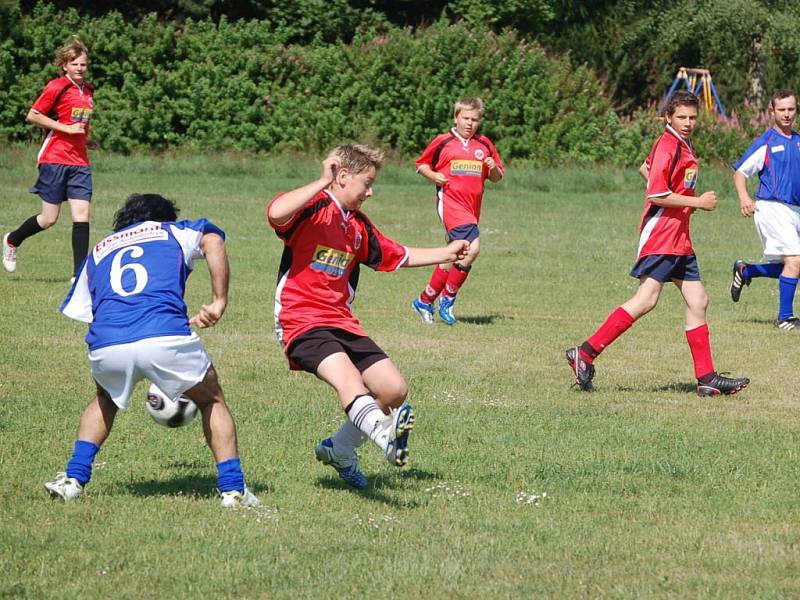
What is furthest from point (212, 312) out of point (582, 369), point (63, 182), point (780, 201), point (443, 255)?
point (63, 182)

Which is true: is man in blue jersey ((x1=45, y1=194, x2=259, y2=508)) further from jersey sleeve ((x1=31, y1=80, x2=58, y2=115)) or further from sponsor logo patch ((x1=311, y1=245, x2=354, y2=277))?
jersey sleeve ((x1=31, y1=80, x2=58, y2=115))

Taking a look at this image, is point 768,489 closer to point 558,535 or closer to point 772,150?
point 558,535

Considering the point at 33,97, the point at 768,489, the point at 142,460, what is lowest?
the point at 33,97

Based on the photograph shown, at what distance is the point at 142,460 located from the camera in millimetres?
7043

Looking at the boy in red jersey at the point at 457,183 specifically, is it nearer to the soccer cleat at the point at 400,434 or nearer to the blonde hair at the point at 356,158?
the blonde hair at the point at 356,158

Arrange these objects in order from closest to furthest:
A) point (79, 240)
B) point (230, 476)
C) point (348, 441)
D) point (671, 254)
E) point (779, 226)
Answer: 1. point (230, 476)
2. point (348, 441)
3. point (671, 254)
4. point (779, 226)
5. point (79, 240)

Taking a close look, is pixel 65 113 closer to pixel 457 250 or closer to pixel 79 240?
pixel 79 240

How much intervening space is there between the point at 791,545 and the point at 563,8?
3760cm

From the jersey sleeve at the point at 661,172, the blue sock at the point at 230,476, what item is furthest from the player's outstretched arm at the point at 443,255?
the jersey sleeve at the point at 661,172

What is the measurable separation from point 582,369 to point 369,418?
3481 mm

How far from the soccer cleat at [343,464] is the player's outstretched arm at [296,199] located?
44.5 inches

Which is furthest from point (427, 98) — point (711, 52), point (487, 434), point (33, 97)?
point (487, 434)

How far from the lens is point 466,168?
12625 mm

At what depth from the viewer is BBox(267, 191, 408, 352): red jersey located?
6469mm
